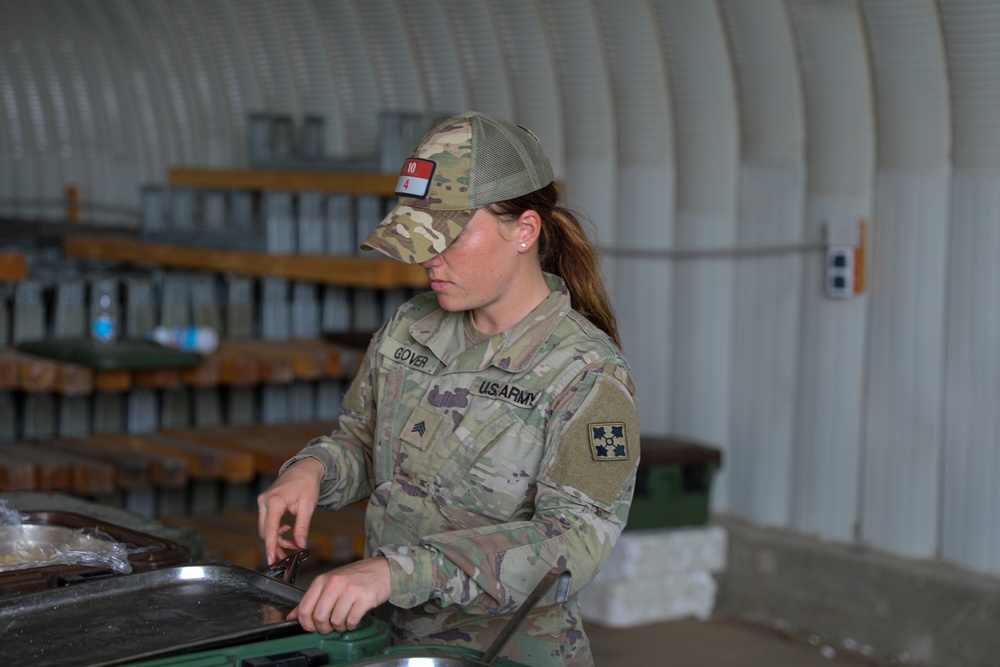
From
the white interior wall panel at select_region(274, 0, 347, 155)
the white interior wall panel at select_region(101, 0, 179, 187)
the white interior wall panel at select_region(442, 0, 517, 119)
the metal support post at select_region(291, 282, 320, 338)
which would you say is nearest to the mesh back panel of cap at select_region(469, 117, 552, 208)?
the metal support post at select_region(291, 282, 320, 338)

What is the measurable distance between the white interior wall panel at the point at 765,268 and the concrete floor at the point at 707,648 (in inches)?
21.8

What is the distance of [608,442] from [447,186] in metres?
0.53

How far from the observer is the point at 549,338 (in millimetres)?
2551

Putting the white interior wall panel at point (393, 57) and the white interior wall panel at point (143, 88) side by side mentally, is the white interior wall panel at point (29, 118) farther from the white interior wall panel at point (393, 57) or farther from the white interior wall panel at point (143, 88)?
the white interior wall panel at point (393, 57)

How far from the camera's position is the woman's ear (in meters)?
2.53

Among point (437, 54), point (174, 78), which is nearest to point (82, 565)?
point (437, 54)

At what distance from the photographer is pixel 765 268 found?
6.14m

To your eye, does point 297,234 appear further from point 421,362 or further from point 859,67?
point 421,362

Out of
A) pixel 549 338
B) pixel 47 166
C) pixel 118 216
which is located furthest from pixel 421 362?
pixel 47 166

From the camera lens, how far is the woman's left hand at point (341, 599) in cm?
205

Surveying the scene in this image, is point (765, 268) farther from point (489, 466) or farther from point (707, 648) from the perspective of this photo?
point (489, 466)

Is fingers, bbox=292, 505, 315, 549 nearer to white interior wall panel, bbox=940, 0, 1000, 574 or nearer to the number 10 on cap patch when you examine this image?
the number 10 on cap patch

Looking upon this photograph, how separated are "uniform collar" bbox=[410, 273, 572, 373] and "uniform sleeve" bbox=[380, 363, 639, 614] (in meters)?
0.13

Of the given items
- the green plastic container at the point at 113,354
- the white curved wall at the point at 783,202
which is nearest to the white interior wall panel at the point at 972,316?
the white curved wall at the point at 783,202
